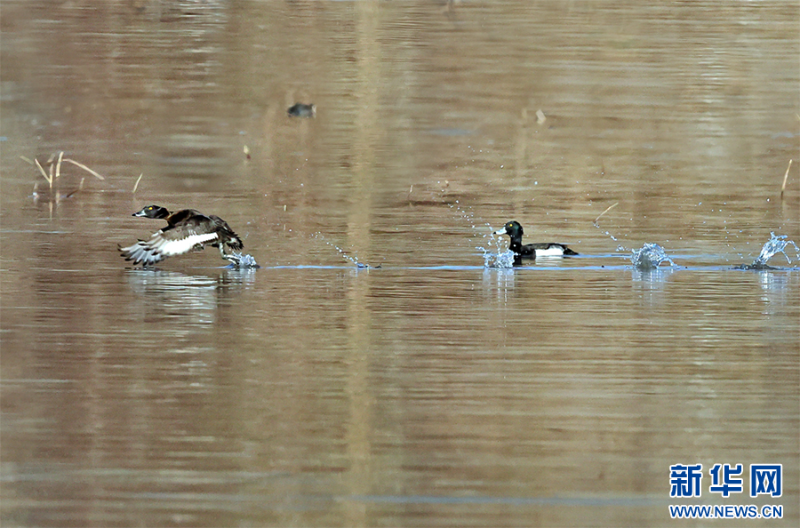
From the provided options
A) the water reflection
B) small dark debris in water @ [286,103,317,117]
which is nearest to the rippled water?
the water reflection

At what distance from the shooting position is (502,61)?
35000mm

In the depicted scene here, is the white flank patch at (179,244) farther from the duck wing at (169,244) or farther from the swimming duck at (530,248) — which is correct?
the swimming duck at (530,248)

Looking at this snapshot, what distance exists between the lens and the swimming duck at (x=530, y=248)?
1398cm

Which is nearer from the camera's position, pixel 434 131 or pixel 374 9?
pixel 434 131

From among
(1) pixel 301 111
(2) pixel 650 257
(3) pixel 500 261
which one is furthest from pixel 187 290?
(1) pixel 301 111

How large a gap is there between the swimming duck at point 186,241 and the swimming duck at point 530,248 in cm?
247

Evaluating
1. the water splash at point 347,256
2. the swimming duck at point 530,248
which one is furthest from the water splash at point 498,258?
the water splash at point 347,256

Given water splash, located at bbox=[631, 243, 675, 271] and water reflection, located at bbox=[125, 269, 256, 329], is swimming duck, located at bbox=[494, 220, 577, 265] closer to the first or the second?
water splash, located at bbox=[631, 243, 675, 271]

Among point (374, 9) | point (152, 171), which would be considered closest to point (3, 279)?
point (152, 171)

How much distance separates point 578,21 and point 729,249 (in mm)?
27931

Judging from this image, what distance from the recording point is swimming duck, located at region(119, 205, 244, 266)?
13.0m

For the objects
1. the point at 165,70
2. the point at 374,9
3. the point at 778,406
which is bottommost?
the point at 778,406

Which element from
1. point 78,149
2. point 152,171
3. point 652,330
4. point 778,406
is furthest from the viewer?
point 78,149

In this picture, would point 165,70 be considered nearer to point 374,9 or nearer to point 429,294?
point 374,9
